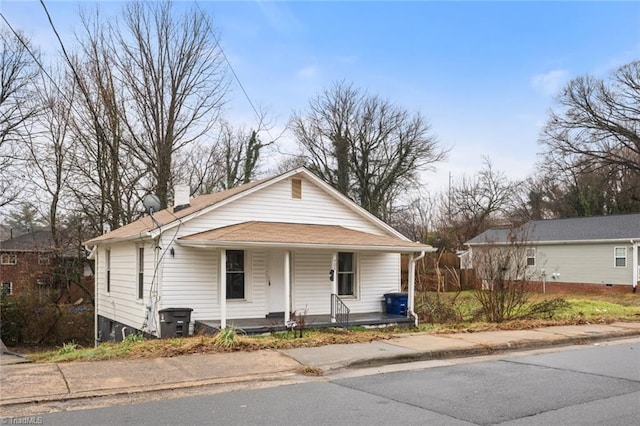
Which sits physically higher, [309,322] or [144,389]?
[144,389]

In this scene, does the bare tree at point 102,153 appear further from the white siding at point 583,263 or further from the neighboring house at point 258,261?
the white siding at point 583,263

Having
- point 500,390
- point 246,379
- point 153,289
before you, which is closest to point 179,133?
point 153,289

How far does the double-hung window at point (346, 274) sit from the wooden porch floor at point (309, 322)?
0.87 meters

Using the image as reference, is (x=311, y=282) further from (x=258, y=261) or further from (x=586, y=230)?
(x=586, y=230)

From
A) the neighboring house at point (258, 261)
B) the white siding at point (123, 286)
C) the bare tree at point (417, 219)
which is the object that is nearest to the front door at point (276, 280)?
the neighboring house at point (258, 261)

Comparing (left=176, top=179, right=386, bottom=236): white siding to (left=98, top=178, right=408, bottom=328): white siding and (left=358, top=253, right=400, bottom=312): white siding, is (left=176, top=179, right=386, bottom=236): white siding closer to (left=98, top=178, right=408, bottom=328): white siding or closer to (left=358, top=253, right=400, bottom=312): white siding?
(left=98, top=178, right=408, bottom=328): white siding

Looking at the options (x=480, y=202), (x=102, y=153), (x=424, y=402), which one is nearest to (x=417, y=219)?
(x=480, y=202)

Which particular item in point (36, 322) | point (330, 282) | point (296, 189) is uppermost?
point (296, 189)

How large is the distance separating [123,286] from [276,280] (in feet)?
16.1

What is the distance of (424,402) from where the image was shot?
21.4 ft

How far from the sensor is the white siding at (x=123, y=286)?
15.2 metres

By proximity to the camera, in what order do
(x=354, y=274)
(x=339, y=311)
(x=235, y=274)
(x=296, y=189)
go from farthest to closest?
(x=354, y=274)
(x=296, y=189)
(x=339, y=311)
(x=235, y=274)

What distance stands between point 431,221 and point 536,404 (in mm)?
44362

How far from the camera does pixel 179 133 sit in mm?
27812
